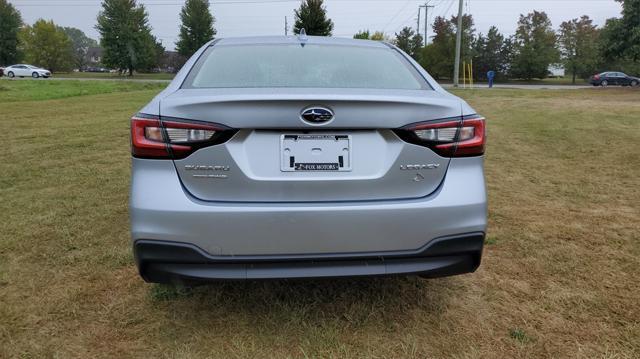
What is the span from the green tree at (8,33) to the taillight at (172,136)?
69452mm

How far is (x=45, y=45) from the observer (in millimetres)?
65562

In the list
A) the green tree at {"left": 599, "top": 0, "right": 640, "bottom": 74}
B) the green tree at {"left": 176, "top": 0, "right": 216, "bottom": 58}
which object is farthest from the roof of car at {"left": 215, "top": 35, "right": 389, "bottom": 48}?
the green tree at {"left": 176, "top": 0, "right": 216, "bottom": 58}

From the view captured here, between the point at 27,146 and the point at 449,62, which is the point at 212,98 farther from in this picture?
the point at 449,62

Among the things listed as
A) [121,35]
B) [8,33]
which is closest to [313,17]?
[121,35]

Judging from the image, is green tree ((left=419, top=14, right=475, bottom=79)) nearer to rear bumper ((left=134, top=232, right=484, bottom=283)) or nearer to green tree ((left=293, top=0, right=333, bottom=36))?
green tree ((left=293, top=0, right=333, bottom=36))

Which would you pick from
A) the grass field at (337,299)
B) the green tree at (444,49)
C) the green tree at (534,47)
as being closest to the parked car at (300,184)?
the grass field at (337,299)

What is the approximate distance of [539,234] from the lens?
151 inches

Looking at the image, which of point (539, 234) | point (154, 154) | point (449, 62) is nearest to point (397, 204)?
point (154, 154)

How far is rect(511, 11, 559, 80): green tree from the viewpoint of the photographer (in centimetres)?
5403

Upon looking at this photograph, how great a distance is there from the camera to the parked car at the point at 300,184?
81.0 inches

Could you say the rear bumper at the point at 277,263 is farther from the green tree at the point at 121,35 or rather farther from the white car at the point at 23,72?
the green tree at the point at 121,35

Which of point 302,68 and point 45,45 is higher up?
point 45,45

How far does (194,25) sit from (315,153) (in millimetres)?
61210

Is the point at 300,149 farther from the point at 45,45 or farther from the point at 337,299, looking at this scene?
the point at 45,45
